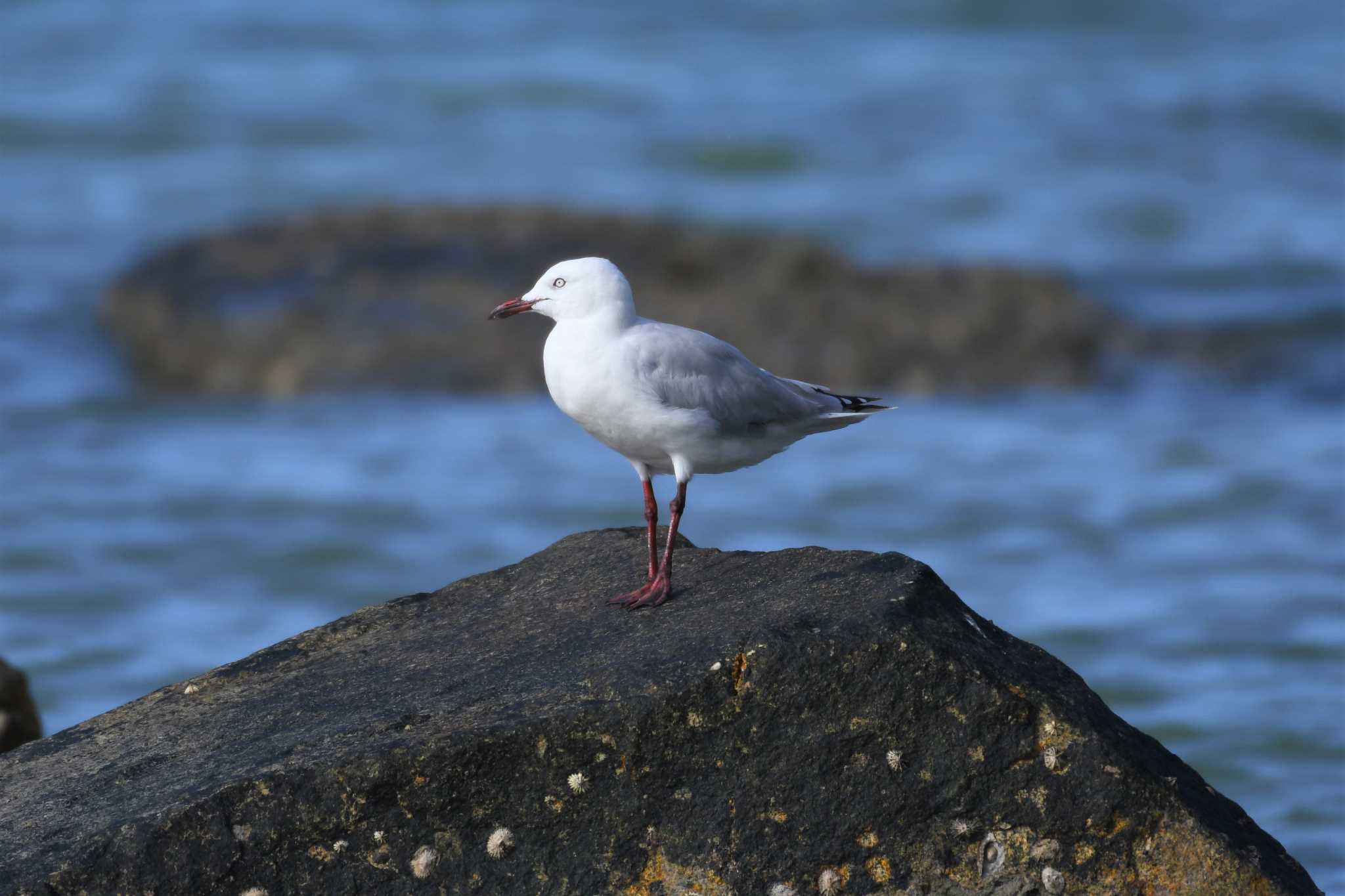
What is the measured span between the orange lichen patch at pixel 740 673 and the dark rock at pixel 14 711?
3149mm

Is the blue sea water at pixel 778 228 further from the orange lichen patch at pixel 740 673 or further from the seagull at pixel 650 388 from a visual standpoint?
the orange lichen patch at pixel 740 673

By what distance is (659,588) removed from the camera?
4602mm

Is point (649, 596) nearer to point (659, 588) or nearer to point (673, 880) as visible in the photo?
point (659, 588)

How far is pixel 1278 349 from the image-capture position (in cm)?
1406

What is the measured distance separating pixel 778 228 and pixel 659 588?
43.6 ft

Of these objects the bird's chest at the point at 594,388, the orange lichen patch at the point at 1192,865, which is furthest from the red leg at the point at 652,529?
the orange lichen patch at the point at 1192,865

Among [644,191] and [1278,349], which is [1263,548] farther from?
[644,191]

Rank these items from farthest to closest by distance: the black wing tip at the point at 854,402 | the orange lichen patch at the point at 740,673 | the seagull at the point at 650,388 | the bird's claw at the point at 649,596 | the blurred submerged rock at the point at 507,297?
the blurred submerged rock at the point at 507,297 < the black wing tip at the point at 854,402 < the seagull at the point at 650,388 < the bird's claw at the point at 649,596 < the orange lichen patch at the point at 740,673

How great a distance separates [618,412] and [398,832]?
1327 mm

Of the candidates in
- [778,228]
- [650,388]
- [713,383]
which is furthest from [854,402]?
[778,228]

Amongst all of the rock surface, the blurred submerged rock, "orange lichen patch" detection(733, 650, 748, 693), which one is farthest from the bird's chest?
the blurred submerged rock

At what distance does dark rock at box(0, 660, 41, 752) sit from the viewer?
6.02 m

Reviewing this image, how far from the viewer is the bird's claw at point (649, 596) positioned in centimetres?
455

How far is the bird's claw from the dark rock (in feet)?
8.47
